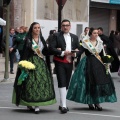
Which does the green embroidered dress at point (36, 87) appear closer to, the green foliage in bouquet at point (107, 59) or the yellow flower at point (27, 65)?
the yellow flower at point (27, 65)

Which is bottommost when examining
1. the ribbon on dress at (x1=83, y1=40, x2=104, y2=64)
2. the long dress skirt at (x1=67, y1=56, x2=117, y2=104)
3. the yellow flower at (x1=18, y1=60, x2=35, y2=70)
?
the long dress skirt at (x1=67, y1=56, x2=117, y2=104)

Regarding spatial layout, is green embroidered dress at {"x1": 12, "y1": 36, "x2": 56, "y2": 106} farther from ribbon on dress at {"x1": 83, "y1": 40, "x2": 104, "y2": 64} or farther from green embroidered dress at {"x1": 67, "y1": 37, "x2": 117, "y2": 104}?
ribbon on dress at {"x1": 83, "y1": 40, "x2": 104, "y2": 64}

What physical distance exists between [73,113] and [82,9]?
21.2 m

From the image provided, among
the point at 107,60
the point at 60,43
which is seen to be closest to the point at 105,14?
the point at 107,60

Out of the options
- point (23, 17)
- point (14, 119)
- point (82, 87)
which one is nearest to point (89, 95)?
point (82, 87)

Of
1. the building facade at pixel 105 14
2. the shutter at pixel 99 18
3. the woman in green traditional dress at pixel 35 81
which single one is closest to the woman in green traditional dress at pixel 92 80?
the woman in green traditional dress at pixel 35 81

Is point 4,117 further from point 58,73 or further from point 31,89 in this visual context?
point 58,73

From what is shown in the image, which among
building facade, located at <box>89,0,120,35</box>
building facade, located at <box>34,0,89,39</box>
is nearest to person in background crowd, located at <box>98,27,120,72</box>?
building facade, located at <box>34,0,89,39</box>

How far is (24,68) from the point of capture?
10.1 meters

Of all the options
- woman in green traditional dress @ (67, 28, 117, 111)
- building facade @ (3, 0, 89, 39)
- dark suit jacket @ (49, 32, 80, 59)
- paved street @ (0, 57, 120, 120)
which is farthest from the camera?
building facade @ (3, 0, 89, 39)

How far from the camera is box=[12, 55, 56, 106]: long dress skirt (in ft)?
33.3

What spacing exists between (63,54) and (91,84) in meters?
0.87

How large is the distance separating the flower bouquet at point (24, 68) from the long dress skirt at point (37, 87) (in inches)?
3.2

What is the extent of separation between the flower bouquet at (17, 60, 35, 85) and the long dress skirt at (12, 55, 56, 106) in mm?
82
